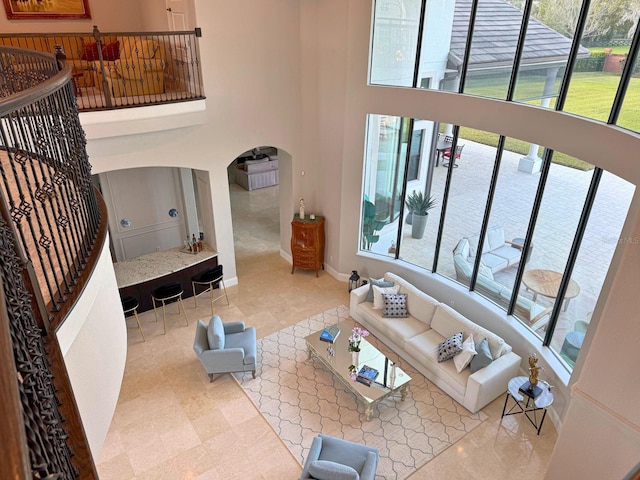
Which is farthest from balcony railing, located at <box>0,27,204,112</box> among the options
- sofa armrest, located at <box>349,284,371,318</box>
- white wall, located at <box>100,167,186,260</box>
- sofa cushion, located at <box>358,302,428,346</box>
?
sofa cushion, located at <box>358,302,428,346</box>

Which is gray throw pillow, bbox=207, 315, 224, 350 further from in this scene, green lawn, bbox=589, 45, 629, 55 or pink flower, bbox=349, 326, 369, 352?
green lawn, bbox=589, 45, 629, 55

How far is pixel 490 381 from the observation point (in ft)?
22.4

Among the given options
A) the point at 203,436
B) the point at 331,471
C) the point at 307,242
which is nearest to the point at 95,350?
the point at 331,471

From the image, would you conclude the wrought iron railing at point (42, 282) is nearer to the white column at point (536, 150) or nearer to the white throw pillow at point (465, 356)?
the white throw pillow at point (465, 356)

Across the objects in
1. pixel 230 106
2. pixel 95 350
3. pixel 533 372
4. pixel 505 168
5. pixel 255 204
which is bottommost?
pixel 255 204

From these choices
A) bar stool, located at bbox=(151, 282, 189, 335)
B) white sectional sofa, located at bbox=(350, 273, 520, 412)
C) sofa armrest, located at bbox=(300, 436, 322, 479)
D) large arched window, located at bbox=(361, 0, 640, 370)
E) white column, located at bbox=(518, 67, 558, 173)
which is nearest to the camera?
sofa armrest, located at bbox=(300, 436, 322, 479)

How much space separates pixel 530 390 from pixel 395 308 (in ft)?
8.56

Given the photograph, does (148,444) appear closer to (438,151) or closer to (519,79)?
(438,151)

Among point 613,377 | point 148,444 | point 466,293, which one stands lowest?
point 148,444

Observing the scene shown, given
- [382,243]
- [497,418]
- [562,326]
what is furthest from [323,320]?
[562,326]

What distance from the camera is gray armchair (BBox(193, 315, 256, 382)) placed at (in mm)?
7266

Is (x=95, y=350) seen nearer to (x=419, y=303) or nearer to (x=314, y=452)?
(x=314, y=452)

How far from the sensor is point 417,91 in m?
7.91

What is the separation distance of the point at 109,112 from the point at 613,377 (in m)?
7.23
